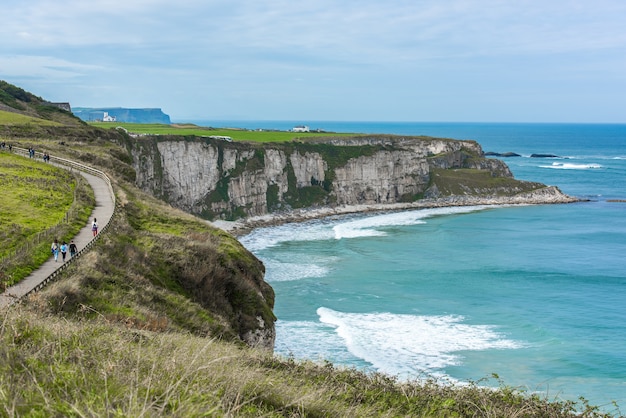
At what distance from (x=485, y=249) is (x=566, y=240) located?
10.6 metres

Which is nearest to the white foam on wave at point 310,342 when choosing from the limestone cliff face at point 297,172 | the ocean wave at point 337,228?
the ocean wave at point 337,228

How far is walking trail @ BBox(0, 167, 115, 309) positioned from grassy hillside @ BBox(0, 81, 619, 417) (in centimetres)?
68

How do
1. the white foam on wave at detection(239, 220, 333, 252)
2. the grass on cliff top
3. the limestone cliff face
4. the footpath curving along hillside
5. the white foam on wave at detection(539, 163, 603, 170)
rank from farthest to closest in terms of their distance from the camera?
the white foam on wave at detection(539, 163, 603, 170) < the limestone cliff face < the white foam on wave at detection(239, 220, 333, 252) < the footpath curving along hillside < the grass on cliff top

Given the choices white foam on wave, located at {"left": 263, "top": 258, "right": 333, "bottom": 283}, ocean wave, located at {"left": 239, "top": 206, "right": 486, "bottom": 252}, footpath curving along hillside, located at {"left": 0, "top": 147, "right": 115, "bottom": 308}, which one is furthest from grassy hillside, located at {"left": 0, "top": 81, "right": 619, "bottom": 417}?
ocean wave, located at {"left": 239, "top": 206, "right": 486, "bottom": 252}

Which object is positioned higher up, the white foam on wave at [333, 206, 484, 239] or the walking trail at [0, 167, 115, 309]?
the walking trail at [0, 167, 115, 309]

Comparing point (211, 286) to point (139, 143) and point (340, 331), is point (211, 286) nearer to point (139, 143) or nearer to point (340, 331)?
point (340, 331)

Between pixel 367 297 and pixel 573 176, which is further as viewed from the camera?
pixel 573 176

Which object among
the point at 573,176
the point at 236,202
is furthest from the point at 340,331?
the point at 573,176

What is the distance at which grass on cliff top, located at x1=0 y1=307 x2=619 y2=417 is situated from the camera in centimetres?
723

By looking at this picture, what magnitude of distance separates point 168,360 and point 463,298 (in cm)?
3500

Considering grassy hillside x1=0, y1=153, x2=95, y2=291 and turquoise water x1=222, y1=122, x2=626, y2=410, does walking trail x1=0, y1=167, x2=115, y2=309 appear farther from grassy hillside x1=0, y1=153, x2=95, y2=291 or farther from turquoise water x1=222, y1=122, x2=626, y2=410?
turquoise water x1=222, y1=122, x2=626, y2=410

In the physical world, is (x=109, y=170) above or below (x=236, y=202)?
above

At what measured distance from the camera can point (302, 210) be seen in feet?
298

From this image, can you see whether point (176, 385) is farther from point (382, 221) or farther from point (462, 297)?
point (382, 221)
